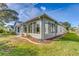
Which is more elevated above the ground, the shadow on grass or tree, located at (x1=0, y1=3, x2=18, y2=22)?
tree, located at (x1=0, y1=3, x2=18, y2=22)

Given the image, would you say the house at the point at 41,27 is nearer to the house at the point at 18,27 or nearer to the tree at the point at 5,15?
the house at the point at 18,27

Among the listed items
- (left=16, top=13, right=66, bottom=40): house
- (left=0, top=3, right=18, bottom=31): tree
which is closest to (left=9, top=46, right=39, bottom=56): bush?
(left=16, top=13, right=66, bottom=40): house

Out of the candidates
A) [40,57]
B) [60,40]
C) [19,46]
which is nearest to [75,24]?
[60,40]

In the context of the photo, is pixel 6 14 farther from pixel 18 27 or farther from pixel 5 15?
pixel 18 27

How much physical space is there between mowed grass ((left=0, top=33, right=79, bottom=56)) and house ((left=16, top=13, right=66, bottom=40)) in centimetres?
8

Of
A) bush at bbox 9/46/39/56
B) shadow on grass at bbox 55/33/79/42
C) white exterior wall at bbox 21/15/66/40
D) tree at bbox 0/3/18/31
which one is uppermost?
tree at bbox 0/3/18/31

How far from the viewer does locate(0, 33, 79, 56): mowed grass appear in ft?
6.25

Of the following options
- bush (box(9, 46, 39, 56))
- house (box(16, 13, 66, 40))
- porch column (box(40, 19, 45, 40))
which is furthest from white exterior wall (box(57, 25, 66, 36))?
bush (box(9, 46, 39, 56))

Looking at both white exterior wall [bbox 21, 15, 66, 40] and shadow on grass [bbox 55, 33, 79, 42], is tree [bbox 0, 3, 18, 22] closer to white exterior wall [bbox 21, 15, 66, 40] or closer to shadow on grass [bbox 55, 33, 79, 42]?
white exterior wall [bbox 21, 15, 66, 40]

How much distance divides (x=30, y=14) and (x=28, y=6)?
0.26ft

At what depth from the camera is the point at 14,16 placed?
1.92 metres

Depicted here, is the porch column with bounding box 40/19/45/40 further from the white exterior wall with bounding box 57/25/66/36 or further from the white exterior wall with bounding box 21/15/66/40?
the white exterior wall with bounding box 57/25/66/36

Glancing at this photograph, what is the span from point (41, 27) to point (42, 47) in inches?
7.7

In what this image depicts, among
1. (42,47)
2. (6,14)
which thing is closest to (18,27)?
(6,14)
